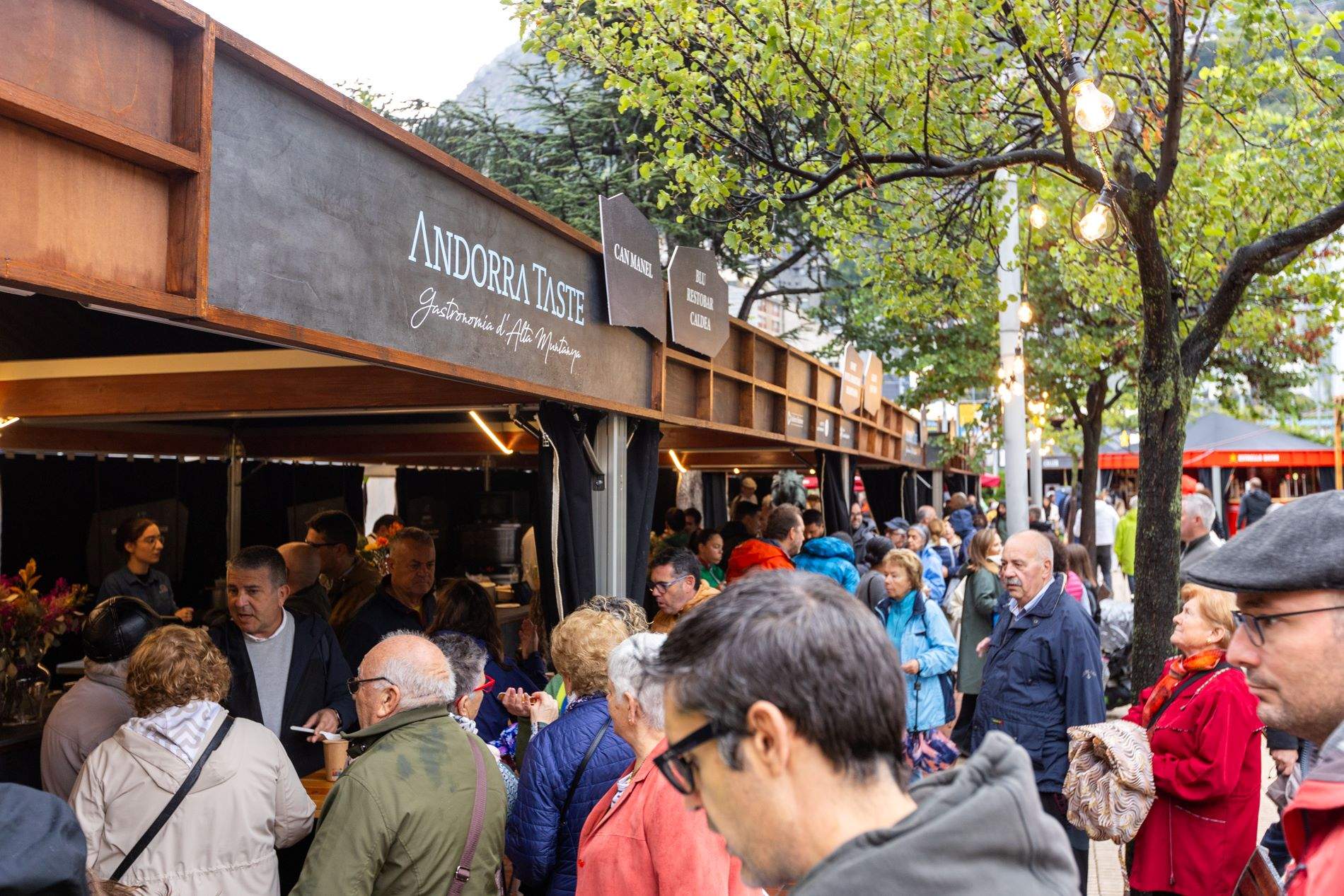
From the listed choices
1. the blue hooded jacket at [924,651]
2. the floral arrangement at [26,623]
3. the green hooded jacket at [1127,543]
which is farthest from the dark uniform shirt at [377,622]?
the green hooded jacket at [1127,543]

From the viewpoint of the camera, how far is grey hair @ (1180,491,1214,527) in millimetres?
6984

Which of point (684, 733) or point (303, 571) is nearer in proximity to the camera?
point (684, 733)

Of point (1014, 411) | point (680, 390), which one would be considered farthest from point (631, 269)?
point (1014, 411)

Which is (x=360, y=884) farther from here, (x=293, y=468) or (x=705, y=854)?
(x=293, y=468)

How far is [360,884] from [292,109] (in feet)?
6.94

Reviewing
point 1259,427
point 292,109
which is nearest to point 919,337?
point 1259,427

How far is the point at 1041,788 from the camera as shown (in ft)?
14.4

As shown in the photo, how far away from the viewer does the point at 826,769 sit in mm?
1271

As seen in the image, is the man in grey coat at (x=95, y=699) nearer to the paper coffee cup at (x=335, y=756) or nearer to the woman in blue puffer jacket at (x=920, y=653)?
the paper coffee cup at (x=335, y=756)

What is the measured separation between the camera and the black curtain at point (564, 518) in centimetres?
500

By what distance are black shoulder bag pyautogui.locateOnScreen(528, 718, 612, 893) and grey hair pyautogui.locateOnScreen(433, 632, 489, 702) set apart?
772mm

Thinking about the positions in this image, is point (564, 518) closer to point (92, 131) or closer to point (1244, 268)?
point (92, 131)

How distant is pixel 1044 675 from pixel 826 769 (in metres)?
3.56

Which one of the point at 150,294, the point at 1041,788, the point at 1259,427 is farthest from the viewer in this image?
the point at 1259,427
